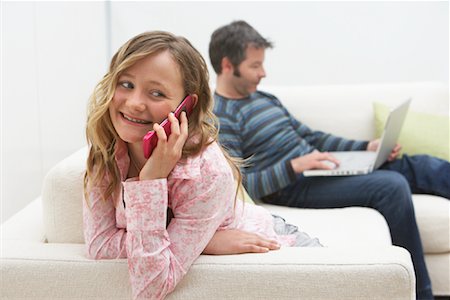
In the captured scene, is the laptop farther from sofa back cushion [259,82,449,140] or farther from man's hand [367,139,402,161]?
sofa back cushion [259,82,449,140]

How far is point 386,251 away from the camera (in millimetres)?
1521

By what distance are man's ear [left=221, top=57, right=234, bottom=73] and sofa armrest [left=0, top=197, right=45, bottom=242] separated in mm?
1144

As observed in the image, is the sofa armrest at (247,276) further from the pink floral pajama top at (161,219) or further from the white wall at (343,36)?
the white wall at (343,36)

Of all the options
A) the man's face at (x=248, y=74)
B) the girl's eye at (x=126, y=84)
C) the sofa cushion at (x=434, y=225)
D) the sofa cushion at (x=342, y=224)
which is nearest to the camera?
the girl's eye at (x=126, y=84)

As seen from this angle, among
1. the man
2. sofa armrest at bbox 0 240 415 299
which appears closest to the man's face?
the man

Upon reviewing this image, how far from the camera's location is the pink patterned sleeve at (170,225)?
1439 mm

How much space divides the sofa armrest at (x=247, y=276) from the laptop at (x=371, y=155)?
1.15 m

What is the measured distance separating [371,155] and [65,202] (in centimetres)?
156

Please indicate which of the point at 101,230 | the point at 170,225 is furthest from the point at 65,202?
the point at 170,225

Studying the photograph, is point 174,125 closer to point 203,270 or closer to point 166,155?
point 166,155

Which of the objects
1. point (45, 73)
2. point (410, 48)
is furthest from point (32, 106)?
point (410, 48)

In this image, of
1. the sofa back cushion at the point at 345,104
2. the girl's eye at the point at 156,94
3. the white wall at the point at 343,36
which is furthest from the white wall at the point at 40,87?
the girl's eye at the point at 156,94

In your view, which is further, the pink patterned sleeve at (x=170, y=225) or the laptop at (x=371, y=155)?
the laptop at (x=371, y=155)

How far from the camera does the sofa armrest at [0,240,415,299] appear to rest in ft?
4.78
